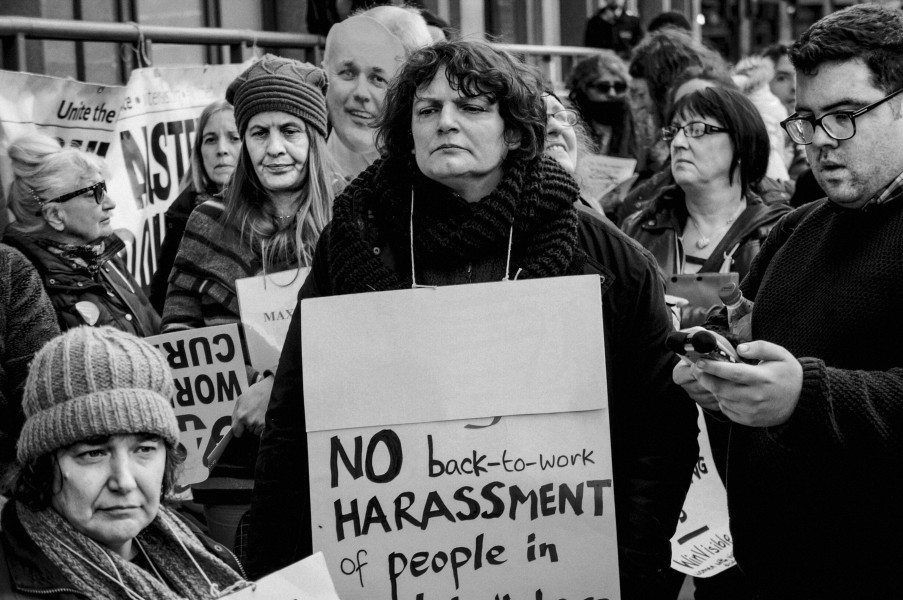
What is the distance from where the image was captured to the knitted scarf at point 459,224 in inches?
128

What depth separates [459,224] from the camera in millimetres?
3287

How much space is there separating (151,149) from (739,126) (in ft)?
9.17

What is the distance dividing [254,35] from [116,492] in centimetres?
500

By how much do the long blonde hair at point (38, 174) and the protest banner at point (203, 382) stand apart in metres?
0.85

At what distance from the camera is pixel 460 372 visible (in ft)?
10.5

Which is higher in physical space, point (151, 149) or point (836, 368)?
point (151, 149)

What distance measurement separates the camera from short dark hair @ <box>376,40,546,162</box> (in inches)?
129

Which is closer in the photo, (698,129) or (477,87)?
(477,87)

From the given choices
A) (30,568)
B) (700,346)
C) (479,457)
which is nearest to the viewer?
(700,346)

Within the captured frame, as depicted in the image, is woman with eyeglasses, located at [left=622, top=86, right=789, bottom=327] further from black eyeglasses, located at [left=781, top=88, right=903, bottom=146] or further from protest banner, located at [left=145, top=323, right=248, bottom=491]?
black eyeglasses, located at [left=781, top=88, right=903, bottom=146]

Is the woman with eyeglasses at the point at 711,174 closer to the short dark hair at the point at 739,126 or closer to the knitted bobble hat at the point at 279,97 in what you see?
the short dark hair at the point at 739,126

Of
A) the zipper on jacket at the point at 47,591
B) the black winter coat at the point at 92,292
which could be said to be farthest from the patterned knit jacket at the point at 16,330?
the zipper on jacket at the point at 47,591

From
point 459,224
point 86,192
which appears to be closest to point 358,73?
point 86,192

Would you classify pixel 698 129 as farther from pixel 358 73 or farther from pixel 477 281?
pixel 477 281
